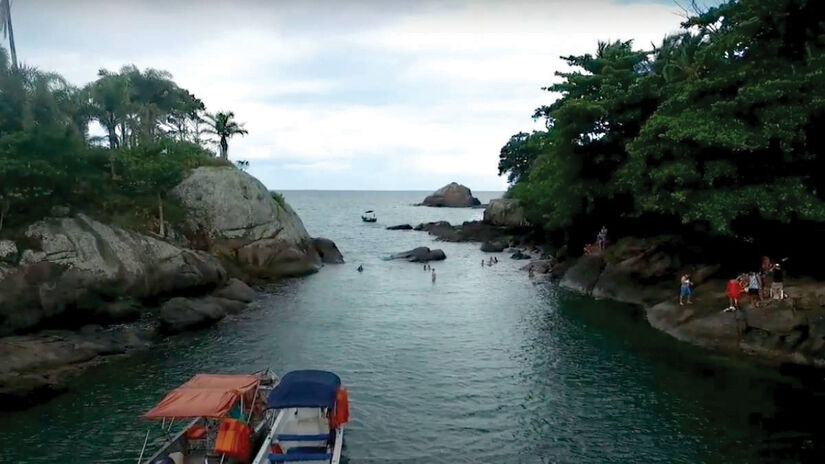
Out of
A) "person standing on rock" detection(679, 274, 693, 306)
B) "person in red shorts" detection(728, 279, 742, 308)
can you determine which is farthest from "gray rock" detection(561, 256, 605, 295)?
"person in red shorts" detection(728, 279, 742, 308)

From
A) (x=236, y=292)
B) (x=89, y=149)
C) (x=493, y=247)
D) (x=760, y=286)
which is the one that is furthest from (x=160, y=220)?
(x=760, y=286)

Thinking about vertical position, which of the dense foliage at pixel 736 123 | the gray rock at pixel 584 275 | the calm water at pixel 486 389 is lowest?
the calm water at pixel 486 389

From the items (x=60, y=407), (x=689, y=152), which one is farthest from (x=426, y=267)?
(x=60, y=407)

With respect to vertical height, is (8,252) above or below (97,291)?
above

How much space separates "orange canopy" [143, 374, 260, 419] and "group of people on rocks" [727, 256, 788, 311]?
83.5 feet

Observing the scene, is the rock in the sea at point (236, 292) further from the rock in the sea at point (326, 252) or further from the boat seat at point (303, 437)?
the boat seat at point (303, 437)

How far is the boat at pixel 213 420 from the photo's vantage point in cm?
1677

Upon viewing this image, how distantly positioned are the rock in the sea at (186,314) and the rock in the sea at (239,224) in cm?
1342

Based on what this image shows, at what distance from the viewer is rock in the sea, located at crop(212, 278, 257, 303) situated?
40.2m

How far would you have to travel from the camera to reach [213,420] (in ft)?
63.4

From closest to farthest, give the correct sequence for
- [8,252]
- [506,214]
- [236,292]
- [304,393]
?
[304,393] < [8,252] < [236,292] < [506,214]

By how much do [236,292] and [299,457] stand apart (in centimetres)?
2657

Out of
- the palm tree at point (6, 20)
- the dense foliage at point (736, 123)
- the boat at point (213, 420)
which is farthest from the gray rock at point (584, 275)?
the palm tree at point (6, 20)

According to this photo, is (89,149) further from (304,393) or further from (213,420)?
(304,393)
